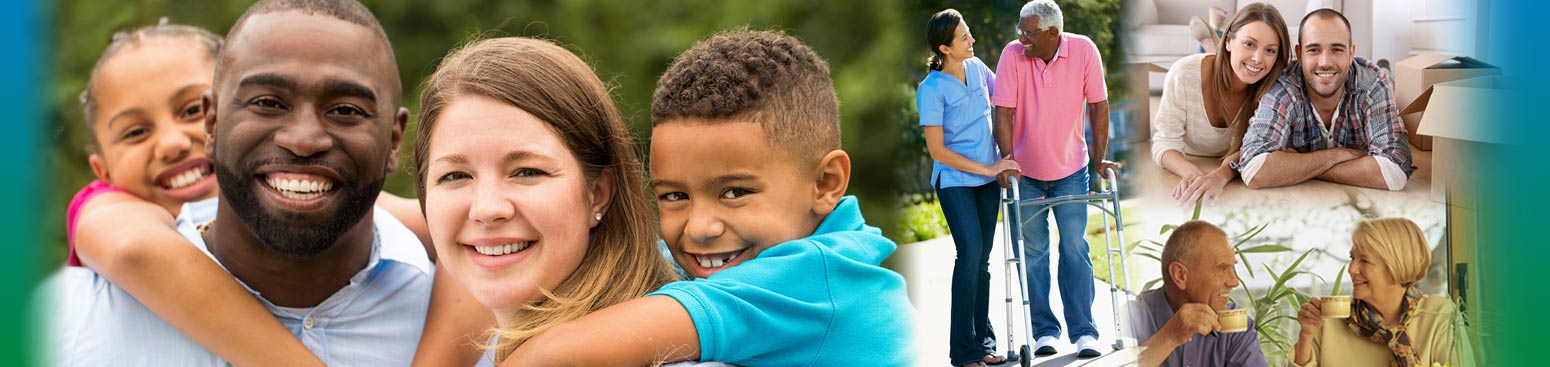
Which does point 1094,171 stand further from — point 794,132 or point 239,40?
point 239,40

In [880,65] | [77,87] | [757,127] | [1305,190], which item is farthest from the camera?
[77,87]

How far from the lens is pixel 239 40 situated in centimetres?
357

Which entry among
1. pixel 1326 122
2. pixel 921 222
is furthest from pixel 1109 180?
pixel 1326 122

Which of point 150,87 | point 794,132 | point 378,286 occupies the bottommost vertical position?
point 378,286

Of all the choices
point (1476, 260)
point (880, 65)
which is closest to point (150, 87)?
point (880, 65)

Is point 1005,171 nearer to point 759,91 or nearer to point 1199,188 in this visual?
point 1199,188

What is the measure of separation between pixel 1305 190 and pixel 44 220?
417 centimetres

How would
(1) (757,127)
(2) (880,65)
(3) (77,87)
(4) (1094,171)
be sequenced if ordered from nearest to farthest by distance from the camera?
1. (1) (757,127)
2. (4) (1094,171)
3. (2) (880,65)
4. (3) (77,87)

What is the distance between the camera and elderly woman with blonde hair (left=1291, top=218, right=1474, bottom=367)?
417 cm

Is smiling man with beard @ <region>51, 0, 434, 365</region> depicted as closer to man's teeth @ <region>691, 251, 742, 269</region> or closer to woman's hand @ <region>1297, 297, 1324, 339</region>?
man's teeth @ <region>691, 251, 742, 269</region>

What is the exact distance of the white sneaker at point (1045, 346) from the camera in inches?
152

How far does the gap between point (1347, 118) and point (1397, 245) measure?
431mm

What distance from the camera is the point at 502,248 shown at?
3.45m

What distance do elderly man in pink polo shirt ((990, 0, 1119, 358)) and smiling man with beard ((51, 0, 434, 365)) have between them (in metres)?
1.70
